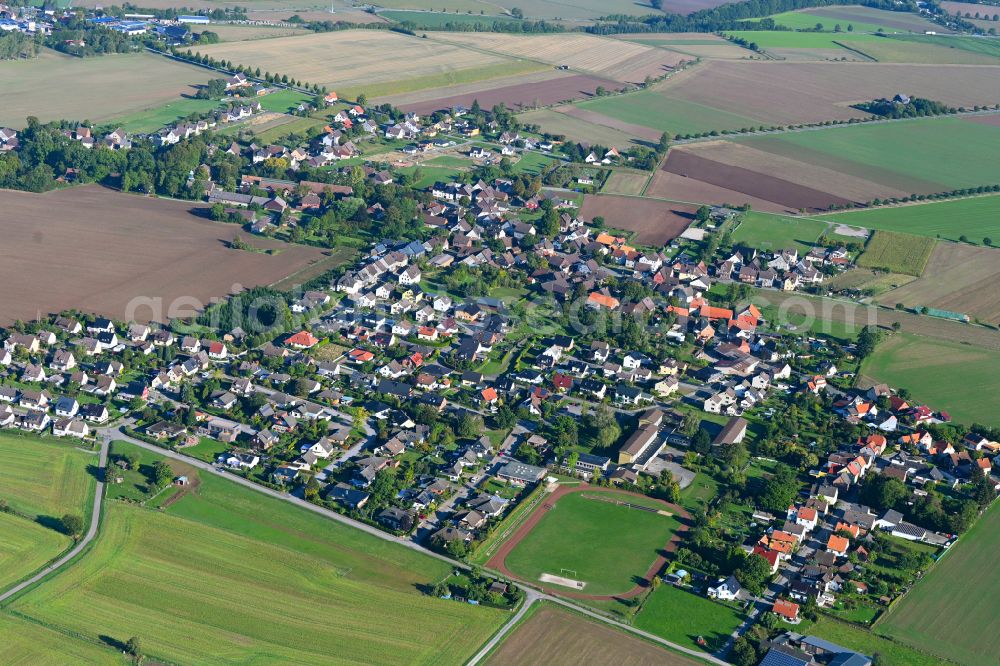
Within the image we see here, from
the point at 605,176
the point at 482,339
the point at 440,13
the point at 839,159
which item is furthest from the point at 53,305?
the point at 440,13

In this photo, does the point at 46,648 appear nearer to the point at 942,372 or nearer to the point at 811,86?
the point at 942,372

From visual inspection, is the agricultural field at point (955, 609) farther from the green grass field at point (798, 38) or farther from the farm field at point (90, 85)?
the green grass field at point (798, 38)

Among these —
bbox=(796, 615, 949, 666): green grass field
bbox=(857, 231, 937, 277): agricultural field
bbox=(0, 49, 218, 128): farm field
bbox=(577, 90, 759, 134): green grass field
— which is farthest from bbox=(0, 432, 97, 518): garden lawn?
bbox=(577, 90, 759, 134): green grass field

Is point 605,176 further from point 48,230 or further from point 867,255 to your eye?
point 48,230

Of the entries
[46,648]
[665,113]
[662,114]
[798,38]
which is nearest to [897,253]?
[662,114]

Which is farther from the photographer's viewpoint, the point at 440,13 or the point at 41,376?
the point at 440,13

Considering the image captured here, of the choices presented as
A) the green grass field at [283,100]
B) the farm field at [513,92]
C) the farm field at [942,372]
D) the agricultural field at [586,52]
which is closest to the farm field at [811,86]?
the agricultural field at [586,52]
